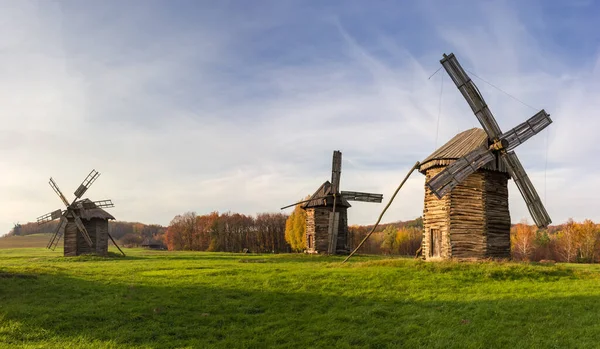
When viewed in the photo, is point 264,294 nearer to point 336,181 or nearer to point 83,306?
point 83,306

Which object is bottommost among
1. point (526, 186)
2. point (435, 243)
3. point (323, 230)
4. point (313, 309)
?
point (313, 309)

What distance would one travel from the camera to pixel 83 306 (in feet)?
51.9

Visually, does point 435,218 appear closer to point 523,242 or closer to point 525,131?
point 525,131

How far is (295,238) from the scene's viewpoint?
86.2 meters

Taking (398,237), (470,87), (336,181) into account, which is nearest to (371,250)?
(398,237)

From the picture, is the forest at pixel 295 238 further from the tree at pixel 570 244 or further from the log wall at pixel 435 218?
the log wall at pixel 435 218

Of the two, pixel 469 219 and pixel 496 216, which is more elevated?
pixel 496 216

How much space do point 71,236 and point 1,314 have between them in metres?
35.3

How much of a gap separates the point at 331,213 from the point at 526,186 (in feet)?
69.1

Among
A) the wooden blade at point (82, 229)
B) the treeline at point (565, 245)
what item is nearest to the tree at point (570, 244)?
the treeline at point (565, 245)

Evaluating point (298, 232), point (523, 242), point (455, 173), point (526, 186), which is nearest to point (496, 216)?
point (526, 186)

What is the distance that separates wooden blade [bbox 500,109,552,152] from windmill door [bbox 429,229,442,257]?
21.1 feet

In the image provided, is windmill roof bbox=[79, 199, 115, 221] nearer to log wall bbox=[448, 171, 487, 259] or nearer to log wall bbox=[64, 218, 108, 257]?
log wall bbox=[64, 218, 108, 257]

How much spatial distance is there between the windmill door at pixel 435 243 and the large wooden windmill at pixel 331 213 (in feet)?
55.5
